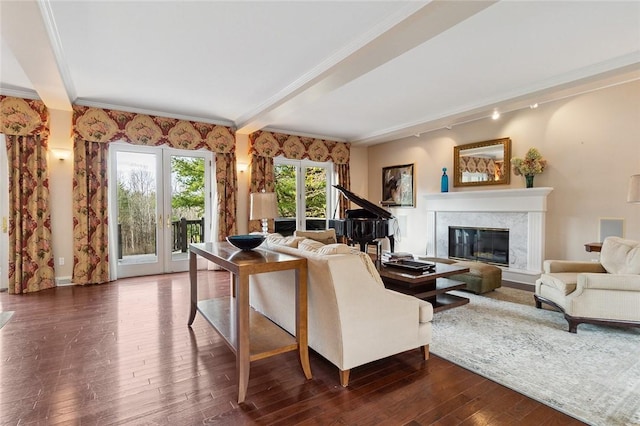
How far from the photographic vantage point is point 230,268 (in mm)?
2150

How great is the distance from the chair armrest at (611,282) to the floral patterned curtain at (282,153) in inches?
201

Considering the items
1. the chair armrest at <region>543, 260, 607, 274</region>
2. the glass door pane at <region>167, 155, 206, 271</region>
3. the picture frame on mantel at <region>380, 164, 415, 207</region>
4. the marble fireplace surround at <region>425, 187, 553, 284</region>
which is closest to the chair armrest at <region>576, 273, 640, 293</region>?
the chair armrest at <region>543, 260, 607, 274</region>

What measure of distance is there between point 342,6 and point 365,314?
2.44 meters

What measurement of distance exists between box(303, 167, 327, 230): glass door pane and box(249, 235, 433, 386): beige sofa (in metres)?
4.90

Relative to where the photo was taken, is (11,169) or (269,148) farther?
(269,148)

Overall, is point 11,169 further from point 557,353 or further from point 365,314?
point 557,353

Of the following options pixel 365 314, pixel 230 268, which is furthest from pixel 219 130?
pixel 365 314

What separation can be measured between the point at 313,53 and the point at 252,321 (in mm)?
2781

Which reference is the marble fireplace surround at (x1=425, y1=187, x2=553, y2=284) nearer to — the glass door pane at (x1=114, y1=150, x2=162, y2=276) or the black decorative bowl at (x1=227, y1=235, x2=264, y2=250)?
the black decorative bowl at (x1=227, y1=235, x2=264, y2=250)

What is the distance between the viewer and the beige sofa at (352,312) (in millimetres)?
2174

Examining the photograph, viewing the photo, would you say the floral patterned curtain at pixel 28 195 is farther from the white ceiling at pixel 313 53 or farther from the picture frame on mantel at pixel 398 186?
the picture frame on mantel at pixel 398 186

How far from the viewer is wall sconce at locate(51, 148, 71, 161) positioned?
4965 mm

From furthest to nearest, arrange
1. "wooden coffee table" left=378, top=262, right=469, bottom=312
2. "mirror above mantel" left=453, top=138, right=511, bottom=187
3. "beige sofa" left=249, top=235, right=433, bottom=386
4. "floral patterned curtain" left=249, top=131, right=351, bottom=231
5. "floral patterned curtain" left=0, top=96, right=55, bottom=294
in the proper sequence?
1. "floral patterned curtain" left=249, top=131, right=351, bottom=231
2. "mirror above mantel" left=453, top=138, right=511, bottom=187
3. "floral patterned curtain" left=0, top=96, right=55, bottom=294
4. "wooden coffee table" left=378, top=262, right=469, bottom=312
5. "beige sofa" left=249, top=235, right=433, bottom=386

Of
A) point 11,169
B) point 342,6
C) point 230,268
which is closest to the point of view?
point 230,268
